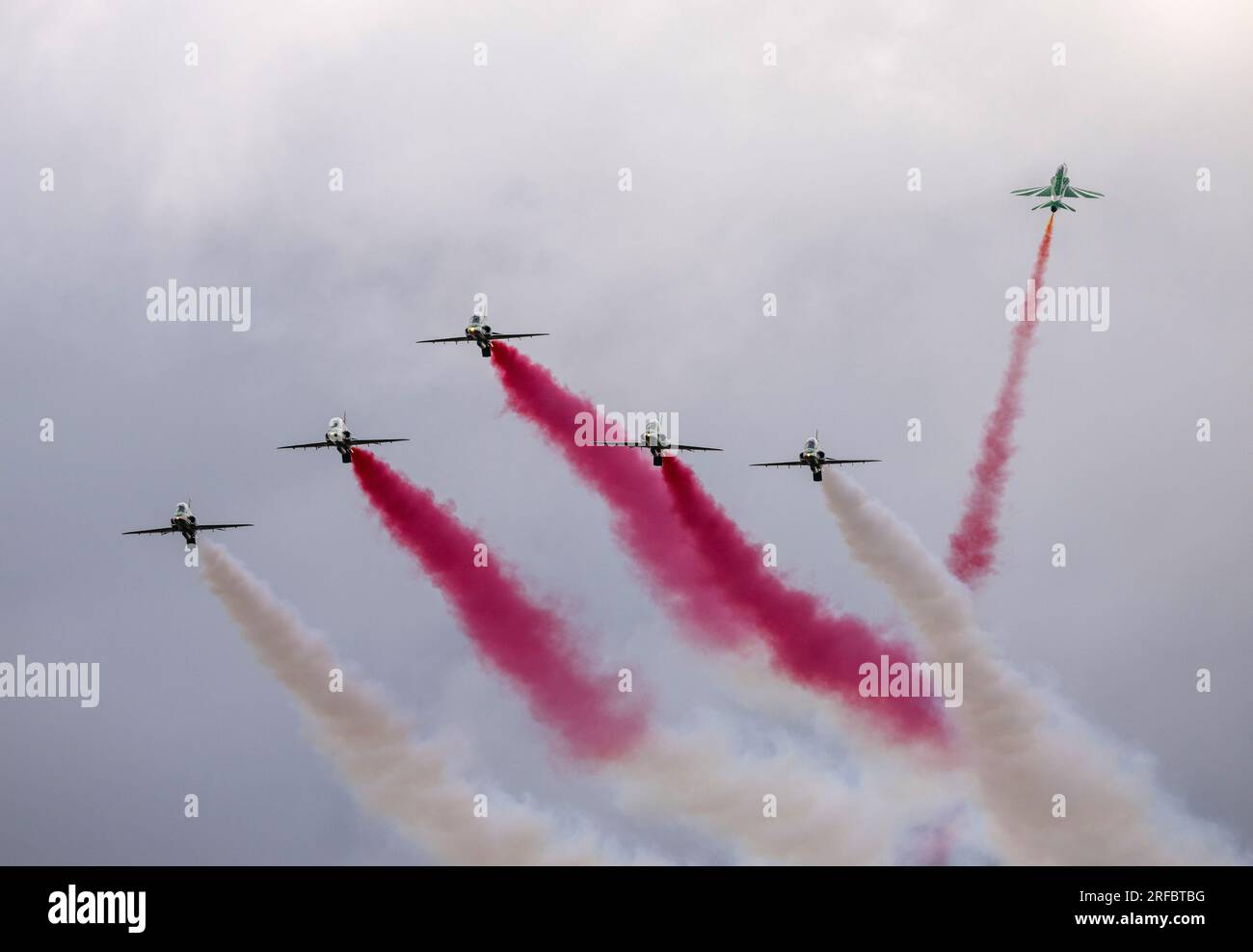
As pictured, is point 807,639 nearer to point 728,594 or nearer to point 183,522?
point 728,594

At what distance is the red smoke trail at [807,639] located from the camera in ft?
529

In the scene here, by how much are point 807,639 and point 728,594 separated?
16.9 ft

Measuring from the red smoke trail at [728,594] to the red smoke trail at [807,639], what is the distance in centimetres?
5

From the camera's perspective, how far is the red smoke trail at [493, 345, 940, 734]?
160750 mm

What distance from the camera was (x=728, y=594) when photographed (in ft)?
531

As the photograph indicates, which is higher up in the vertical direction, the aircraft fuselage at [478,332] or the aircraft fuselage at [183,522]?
the aircraft fuselage at [478,332]

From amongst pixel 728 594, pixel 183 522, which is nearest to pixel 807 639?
pixel 728 594

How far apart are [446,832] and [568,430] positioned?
24141 millimetres

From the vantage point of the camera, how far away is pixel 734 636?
16188cm

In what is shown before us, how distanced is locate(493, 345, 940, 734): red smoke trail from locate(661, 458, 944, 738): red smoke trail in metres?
0.05

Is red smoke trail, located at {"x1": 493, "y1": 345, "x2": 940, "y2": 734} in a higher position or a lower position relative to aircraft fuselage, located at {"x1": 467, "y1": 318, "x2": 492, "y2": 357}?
lower

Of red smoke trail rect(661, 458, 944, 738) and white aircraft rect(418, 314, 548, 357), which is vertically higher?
white aircraft rect(418, 314, 548, 357)
